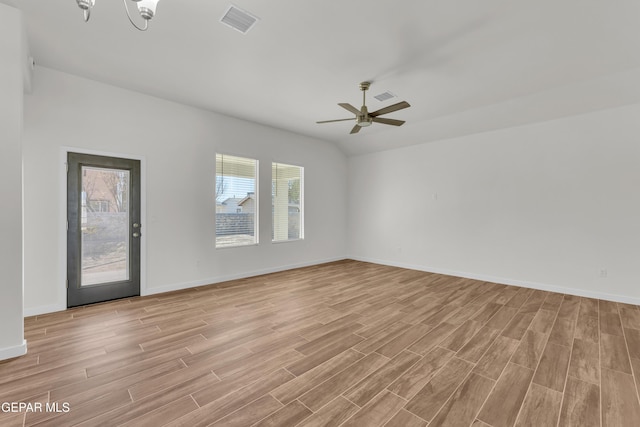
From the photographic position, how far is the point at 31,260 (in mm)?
3482

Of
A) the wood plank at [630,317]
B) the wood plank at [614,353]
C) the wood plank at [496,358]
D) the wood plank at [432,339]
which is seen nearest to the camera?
the wood plank at [496,358]

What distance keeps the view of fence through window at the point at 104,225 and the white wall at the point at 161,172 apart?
260mm

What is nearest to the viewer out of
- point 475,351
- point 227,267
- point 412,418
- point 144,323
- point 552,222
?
point 412,418

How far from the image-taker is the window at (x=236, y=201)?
5273 millimetres

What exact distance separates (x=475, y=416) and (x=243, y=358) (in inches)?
72.9

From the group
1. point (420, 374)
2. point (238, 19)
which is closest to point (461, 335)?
point (420, 374)

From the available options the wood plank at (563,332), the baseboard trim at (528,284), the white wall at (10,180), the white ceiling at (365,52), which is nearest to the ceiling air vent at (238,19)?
the white ceiling at (365,52)

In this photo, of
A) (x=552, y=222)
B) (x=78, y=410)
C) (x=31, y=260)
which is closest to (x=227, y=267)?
(x=31, y=260)

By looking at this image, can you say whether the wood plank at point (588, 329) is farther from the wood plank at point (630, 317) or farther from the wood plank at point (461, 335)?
the wood plank at point (461, 335)

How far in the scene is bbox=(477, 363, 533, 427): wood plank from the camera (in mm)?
1788

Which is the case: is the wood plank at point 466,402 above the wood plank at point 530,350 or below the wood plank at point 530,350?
below

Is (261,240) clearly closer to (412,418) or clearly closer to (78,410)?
(78,410)

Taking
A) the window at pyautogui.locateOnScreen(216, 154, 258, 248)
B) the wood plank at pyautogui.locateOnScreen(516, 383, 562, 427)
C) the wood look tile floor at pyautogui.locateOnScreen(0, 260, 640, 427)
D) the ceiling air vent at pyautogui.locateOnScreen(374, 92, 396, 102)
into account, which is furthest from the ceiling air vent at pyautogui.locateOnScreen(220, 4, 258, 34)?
the wood plank at pyautogui.locateOnScreen(516, 383, 562, 427)

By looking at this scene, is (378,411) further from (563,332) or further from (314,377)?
(563,332)
